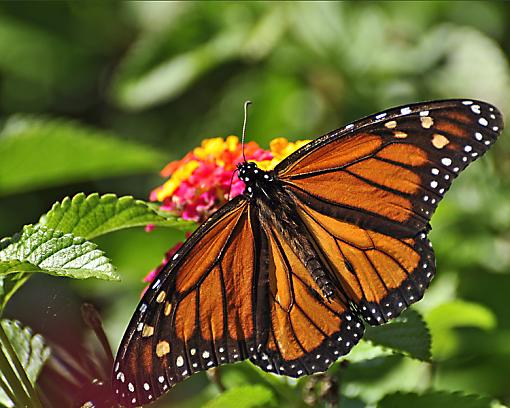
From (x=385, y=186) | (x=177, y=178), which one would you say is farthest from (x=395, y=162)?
(x=177, y=178)

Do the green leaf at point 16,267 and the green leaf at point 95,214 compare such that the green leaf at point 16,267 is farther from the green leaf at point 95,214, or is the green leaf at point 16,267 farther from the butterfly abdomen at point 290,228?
the butterfly abdomen at point 290,228

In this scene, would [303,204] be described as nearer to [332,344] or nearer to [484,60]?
[332,344]

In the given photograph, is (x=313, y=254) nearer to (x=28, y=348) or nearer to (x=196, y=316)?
(x=196, y=316)

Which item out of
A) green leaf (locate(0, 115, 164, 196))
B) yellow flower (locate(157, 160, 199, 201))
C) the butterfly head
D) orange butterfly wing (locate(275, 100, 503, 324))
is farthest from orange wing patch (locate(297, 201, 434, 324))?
green leaf (locate(0, 115, 164, 196))

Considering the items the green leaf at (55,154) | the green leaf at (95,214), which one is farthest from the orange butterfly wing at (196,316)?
the green leaf at (55,154)

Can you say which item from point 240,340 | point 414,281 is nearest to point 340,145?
point 414,281
